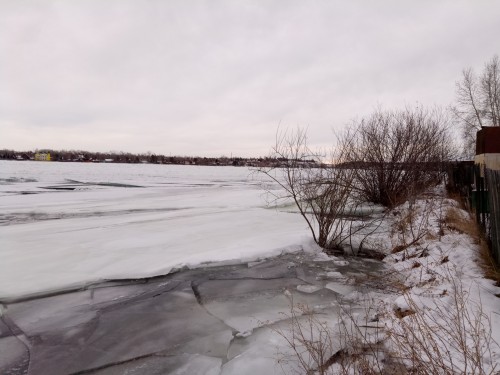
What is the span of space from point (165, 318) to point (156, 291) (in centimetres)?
84

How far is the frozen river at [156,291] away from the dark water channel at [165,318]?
0.5 inches

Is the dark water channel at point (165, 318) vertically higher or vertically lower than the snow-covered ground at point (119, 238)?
lower

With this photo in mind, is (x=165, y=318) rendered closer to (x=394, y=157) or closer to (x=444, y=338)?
(x=444, y=338)

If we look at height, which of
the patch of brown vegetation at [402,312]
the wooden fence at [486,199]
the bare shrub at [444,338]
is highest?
the wooden fence at [486,199]

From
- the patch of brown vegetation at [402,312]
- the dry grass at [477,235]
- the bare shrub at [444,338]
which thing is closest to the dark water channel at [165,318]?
the patch of brown vegetation at [402,312]

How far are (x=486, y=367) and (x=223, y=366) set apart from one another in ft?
6.66

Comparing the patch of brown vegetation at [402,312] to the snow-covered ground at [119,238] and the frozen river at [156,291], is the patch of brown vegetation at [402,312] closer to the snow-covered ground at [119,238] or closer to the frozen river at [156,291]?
the frozen river at [156,291]

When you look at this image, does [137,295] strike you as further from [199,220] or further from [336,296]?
[199,220]

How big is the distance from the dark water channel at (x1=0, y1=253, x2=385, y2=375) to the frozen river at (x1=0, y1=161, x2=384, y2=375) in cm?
1

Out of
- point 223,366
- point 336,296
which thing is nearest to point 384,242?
point 336,296

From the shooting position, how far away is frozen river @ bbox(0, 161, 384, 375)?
303 cm

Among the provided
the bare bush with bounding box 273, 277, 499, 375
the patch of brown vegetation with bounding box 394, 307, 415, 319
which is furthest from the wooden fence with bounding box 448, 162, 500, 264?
the patch of brown vegetation with bounding box 394, 307, 415, 319

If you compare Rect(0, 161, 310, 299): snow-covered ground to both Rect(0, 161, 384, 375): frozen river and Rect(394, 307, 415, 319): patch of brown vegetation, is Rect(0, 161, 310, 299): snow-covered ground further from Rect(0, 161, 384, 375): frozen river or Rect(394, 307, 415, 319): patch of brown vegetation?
Rect(394, 307, 415, 319): patch of brown vegetation

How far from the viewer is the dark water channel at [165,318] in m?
2.94
